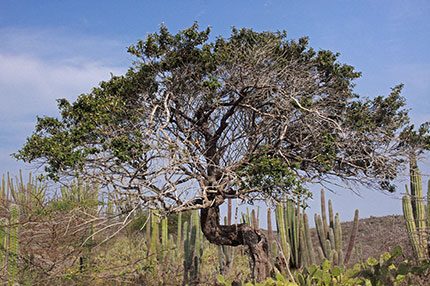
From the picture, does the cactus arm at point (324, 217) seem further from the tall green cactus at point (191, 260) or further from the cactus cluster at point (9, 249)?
the cactus cluster at point (9, 249)

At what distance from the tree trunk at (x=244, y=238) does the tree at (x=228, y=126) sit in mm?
20

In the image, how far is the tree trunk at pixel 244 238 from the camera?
24.8ft

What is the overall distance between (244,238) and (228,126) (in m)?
2.27

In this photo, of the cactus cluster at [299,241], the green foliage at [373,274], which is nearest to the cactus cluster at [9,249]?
the green foliage at [373,274]

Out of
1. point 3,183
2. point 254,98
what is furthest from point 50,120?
point 3,183

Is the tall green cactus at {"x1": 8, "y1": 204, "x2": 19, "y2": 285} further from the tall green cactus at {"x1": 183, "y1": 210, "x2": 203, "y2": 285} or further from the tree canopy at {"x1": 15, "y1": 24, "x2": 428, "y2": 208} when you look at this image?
the tall green cactus at {"x1": 183, "y1": 210, "x2": 203, "y2": 285}

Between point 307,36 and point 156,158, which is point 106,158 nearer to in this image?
point 156,158

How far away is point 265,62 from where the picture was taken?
7.79 m

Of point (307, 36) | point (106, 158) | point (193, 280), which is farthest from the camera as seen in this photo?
point (193, 280)

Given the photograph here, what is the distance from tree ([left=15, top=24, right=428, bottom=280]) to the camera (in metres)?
6.86

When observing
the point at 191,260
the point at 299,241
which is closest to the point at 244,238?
the point at 191,260

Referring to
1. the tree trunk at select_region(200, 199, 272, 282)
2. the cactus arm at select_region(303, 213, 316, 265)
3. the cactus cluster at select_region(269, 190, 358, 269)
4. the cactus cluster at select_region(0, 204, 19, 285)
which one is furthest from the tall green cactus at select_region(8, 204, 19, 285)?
the cactus arm at select_region(303, 213, 316, 265)

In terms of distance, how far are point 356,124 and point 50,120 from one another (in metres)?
5.78

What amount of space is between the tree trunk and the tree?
20 mm
